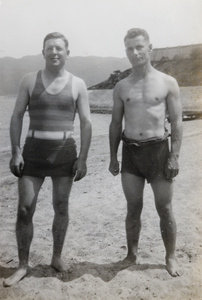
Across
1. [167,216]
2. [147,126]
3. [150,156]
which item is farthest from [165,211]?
A: [147,126]

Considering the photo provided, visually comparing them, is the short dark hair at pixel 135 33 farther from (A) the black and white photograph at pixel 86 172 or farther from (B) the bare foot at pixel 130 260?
(B) the bare foot at pixel 130 260

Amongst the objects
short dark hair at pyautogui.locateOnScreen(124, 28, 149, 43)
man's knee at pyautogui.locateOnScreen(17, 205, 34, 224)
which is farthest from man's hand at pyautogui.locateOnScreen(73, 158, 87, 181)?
short dark hair at pyautogui.locateOnScreen(124, 28, 149, 43)

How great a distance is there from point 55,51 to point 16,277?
180 centimetres

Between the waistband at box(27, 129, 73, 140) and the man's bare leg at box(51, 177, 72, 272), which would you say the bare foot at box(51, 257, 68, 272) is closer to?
the man's bare leg at box(51, 177, 72, 272)

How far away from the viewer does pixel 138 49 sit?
8.51ft

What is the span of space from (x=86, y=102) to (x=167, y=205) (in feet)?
3.47

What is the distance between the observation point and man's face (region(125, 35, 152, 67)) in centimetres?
258

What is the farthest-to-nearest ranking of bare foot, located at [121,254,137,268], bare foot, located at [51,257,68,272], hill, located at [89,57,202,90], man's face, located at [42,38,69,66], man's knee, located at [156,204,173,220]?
hill, located at [89,57,202,90], bare foot, located at [121,254,137,268], bare foot, located at [51,257,68,272], man's knee, located at [156,204,173,220], man's face, located at [42,38,69,66]

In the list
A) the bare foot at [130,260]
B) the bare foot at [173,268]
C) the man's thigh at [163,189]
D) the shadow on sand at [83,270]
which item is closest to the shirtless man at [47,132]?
the shadow on sand at [83,270]

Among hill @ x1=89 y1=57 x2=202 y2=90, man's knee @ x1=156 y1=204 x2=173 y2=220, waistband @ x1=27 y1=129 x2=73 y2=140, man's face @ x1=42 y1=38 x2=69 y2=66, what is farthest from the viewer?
hill @ x1=89 y1=57 x2=202 y2=90

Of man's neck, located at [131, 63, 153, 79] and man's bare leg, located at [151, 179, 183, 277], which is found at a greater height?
man's neck, located at [131, 63, 153, 79]

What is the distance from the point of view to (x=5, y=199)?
15.6ft

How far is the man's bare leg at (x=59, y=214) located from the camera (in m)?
2.72

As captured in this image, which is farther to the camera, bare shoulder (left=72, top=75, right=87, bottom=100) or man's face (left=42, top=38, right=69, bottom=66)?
bare shoulder (left=72, top=75, right=87, bottom=100)
